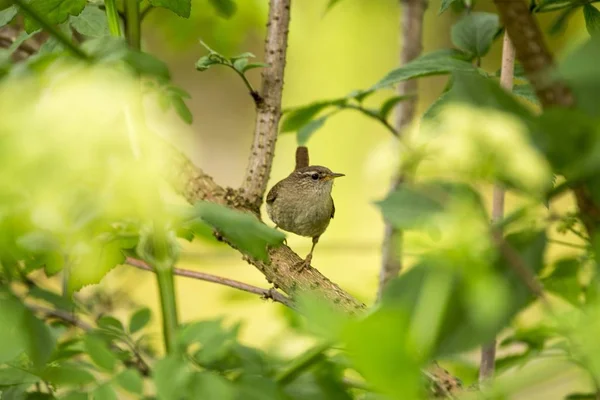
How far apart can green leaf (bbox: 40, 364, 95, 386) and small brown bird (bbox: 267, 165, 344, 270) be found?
3.73 ft

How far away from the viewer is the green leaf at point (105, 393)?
1.52ft

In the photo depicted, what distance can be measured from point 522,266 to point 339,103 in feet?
2.34

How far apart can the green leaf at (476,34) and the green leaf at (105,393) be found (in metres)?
0.57

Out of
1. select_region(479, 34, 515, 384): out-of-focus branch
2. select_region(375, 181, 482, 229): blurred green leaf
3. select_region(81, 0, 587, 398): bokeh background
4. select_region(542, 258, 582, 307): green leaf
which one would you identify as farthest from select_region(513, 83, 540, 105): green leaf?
select_region(81, 0, 587, 398): bokeh background

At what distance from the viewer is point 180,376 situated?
1.29 feet

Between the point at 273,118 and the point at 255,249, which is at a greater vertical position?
the point at 273,118

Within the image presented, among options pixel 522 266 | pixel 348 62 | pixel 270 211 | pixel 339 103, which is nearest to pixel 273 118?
pixel 339 103

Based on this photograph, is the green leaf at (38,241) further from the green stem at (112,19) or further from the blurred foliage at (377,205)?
the green stem at (112,19)

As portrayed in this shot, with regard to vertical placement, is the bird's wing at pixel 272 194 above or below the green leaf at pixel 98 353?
above

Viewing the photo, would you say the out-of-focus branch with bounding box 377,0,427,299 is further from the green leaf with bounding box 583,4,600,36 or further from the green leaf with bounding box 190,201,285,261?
the green leaf with bounding box 190,201,285,261

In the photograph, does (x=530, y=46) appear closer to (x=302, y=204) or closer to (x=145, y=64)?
(x=145, y=64)

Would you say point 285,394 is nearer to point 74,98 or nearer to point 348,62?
point 74,98

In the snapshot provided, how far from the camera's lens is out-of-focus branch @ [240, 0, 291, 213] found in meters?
0.96

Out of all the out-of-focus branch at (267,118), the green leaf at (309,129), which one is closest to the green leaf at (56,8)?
the out-of-focus branch at (267,118)
